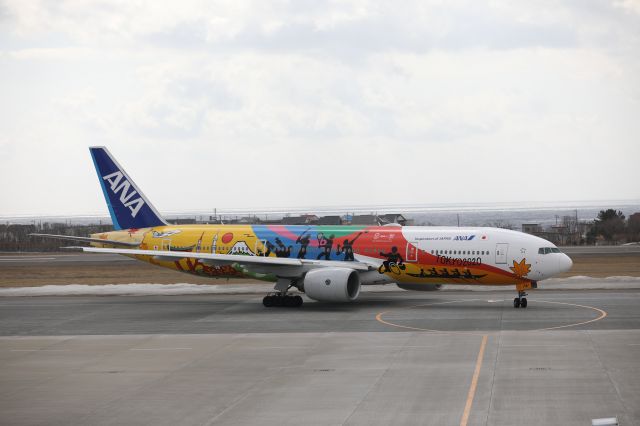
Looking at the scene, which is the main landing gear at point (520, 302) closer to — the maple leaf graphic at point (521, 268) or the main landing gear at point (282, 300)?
the maple leaf graphic at point (521, 268)

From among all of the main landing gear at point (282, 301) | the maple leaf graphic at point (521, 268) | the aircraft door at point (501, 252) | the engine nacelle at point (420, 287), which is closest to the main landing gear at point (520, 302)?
the maple leaf graphic at point (521, 268)

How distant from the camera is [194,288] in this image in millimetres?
58906

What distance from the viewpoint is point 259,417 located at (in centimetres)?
2341

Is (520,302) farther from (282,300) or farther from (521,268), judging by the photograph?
(282,300)

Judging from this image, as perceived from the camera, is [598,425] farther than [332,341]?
No

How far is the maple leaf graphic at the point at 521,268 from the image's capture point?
4588cm

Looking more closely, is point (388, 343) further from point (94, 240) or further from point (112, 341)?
Result: point (94, 240)

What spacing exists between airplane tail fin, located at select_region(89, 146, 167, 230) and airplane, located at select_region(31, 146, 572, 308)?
62mm

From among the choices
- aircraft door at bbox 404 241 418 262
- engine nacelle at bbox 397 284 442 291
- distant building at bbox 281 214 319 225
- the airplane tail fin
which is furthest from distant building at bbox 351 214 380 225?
aircraft door at bbox 404 241 418 262

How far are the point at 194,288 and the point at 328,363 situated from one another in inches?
1139

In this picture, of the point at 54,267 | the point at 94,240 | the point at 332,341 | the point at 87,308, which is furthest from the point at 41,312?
the point at 54,267

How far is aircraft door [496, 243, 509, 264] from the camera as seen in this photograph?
46.2 metres

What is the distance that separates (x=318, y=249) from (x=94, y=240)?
562 inches

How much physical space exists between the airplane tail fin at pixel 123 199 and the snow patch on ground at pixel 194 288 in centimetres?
430
